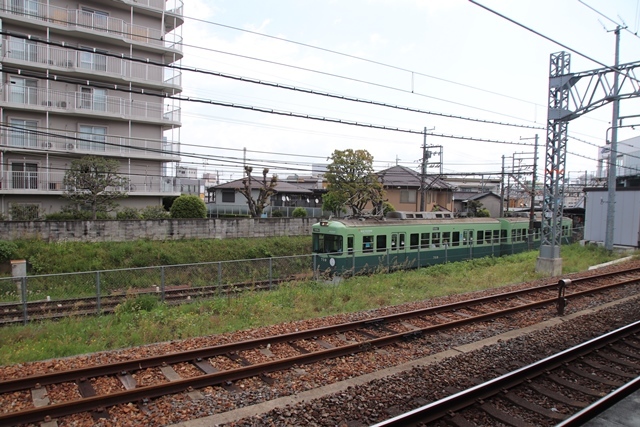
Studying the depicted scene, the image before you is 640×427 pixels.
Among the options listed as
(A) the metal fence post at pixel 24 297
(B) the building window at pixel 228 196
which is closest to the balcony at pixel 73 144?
(A) the metal fence post at pixel 24 297

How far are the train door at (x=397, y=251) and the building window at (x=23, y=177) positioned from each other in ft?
65.1

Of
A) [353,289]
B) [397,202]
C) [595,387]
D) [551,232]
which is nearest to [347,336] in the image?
[595,387]

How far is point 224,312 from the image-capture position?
11258mm

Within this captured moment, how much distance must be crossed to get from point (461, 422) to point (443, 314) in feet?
18.6

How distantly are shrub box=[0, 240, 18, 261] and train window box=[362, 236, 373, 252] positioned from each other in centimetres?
1464

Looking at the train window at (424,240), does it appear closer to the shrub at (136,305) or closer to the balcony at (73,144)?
the shrub at (136,305)

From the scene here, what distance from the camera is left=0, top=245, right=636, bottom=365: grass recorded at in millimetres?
8828

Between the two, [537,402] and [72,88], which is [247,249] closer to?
[72,88]

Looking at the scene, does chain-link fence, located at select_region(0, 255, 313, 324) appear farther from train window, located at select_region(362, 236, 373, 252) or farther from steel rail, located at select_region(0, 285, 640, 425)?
steel rail, located at select_region(0, 285, 640, 425)

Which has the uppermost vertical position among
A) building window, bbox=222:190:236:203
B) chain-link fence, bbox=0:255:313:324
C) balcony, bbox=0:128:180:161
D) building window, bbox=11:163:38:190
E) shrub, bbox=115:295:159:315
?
balcony, bbox=0:128:180:161

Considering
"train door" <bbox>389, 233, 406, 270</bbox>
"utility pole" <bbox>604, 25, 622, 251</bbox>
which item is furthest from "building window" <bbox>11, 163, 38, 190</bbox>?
"utility pole" <bbox>604, 25, 622, 251</bbox>

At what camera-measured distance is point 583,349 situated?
796 centimetres

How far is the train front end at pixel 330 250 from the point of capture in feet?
57.7

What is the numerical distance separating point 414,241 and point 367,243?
118 inches
